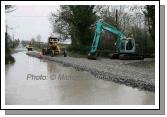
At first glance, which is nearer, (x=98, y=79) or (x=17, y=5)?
(x=17, y=5)

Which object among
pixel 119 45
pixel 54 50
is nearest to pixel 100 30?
pixel 119 45

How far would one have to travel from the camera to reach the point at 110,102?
6824 mm

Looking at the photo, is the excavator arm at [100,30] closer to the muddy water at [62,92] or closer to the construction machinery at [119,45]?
the construction machinery at [119,45]

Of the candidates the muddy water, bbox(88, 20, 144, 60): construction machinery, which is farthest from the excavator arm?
the muddy water

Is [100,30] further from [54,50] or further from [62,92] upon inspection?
[62,92]

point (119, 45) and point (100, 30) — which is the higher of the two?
point (100, 30)

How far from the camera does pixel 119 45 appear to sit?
16906 millimetres

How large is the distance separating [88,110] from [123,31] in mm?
10308

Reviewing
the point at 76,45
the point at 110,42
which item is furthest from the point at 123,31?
the point at 76,45

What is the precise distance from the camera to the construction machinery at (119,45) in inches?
603

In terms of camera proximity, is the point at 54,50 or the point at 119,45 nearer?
the point at 119,45

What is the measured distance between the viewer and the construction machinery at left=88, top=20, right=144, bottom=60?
1533cm

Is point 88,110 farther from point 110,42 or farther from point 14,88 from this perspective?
point 110,42

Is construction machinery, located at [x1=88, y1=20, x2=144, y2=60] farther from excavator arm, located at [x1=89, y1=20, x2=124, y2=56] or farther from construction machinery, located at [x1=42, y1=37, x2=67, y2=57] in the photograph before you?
construction machinery, located at [x1=42, y1=37, x2=67, y2=57]
